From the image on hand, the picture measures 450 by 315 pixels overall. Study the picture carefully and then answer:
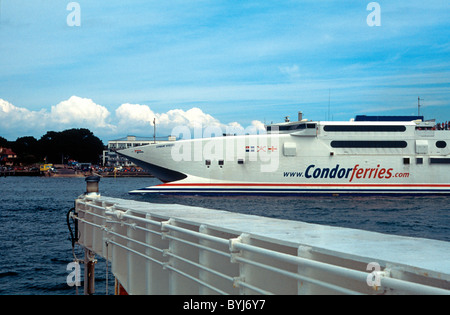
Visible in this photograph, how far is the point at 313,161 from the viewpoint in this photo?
148ft

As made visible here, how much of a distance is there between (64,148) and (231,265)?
173731mm

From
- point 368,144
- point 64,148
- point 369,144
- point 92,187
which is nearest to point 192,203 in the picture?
point 368,144

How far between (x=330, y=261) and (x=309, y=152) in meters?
41.8

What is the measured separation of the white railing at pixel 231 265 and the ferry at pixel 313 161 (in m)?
35.1

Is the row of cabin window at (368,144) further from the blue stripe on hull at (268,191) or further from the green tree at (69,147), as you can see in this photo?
the green tree at (69,147)

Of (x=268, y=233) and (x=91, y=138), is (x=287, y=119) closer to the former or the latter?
(x=268, y=233)

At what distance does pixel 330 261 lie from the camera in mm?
4090

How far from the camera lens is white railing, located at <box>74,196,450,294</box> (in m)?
3.32

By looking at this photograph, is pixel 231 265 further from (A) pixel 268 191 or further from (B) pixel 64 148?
→ (B) pixel 64 148

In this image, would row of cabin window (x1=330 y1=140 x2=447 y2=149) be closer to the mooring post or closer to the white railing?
the mooring post

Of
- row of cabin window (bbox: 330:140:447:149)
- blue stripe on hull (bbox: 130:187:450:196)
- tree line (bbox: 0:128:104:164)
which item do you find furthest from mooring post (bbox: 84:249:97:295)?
tree line (bbox: 0:128:104:164)
